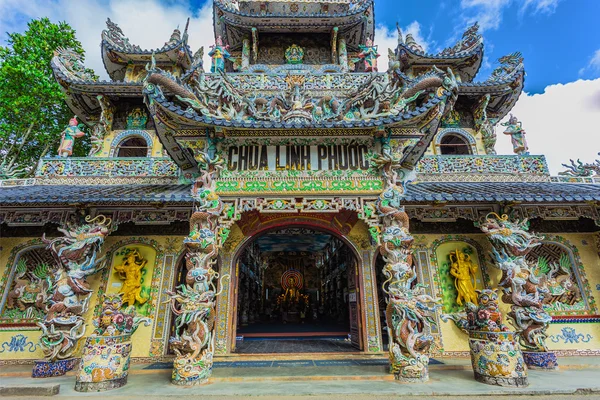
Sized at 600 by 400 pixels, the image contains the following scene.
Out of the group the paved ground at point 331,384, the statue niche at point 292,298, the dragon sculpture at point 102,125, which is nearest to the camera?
the paved ground at point 331,384

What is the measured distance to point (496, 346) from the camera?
16.6 ft

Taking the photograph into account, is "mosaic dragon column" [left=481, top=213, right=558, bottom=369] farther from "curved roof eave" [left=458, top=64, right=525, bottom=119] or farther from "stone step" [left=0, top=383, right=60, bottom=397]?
"stone step" [left=0, top=383, right=60, bottom=397]

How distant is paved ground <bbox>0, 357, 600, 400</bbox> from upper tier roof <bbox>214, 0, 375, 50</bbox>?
568 inches

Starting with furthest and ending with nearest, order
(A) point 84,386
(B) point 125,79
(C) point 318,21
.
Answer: (C) point 318,21
(B) point 125,79
(A) point 84,386

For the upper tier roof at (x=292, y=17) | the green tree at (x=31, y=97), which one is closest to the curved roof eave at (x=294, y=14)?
the upper tier roof at (x=292, y=17)

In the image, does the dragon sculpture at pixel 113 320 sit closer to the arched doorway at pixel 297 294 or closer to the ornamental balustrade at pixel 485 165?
the arched doorway at pixel 297 294

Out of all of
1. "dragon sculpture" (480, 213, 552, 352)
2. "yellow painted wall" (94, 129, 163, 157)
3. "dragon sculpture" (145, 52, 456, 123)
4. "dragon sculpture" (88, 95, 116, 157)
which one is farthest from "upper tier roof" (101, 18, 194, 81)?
"dragon sculpture" (480, 213, 552, 352)

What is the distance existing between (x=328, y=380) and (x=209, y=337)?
230 centimetres

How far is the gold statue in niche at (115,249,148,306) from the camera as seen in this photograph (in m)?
7.76

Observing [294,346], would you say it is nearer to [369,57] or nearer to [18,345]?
[18,345]

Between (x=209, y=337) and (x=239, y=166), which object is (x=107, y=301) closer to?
(x=209, y=337)

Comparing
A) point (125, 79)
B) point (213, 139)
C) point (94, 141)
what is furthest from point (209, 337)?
point (125, 79)

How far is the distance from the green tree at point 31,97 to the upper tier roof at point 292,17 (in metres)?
8.78

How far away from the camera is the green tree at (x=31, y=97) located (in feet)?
45.6
